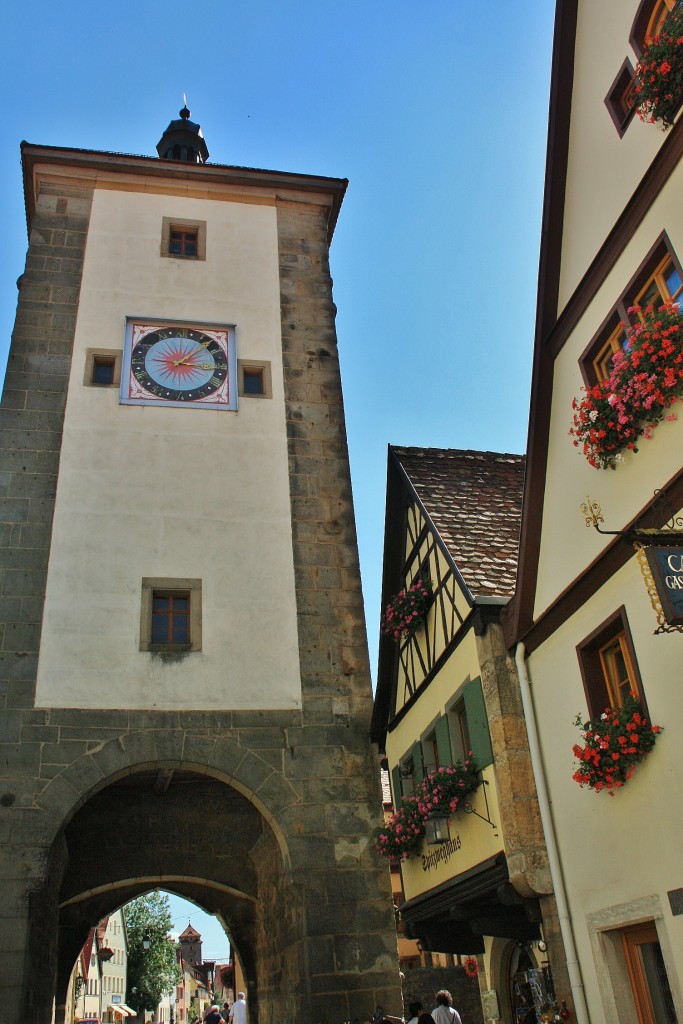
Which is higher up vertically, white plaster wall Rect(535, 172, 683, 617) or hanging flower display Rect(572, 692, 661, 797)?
white plaster wall Rect(535, 172, 683, 617)

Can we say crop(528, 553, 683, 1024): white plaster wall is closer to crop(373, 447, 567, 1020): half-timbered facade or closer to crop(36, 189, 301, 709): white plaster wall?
crop(373, 447, 567, 1020): half-timbered facade

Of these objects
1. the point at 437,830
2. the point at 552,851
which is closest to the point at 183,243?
the point at 437,830

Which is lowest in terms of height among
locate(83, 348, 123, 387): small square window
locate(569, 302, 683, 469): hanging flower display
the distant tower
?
locate(569, 302, 683, 469): hanging flower display

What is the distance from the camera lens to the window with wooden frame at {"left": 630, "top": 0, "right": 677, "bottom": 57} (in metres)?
7.26

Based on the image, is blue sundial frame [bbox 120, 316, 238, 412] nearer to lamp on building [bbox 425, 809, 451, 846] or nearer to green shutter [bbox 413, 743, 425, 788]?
green shutter [bbox 413, 743, 425, 788]

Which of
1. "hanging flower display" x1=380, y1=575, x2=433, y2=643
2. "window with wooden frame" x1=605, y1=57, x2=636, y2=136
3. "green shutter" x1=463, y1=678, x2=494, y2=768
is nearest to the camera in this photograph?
"window with wooden frame" x1=605, y1=57, x2=636, y2=136

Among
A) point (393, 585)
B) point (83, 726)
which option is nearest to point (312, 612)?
point (393, 585)

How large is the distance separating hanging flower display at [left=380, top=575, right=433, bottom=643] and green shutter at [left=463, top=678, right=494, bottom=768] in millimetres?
1617

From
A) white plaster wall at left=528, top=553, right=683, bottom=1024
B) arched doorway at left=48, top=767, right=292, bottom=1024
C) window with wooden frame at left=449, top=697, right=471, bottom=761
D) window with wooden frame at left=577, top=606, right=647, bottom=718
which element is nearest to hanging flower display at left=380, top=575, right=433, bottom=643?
window with wooden frame at left=449, top=697, right=471, bottom=761

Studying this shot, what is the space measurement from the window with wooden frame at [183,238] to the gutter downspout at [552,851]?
8.46 metres

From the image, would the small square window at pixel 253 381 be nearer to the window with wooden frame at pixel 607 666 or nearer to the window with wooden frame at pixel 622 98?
the window with wooden frame at pixel 622 98

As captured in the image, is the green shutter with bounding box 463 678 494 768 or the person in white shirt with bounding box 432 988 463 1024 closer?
the green shutter with bounding box 463 678 494 768

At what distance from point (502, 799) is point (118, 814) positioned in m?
6.47

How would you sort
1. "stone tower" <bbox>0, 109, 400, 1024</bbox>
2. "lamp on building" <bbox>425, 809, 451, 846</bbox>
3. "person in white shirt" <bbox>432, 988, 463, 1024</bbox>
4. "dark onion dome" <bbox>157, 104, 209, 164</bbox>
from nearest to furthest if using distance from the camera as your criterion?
"person in white shirt" <bbox>432, 988, 463, 1024</bbox>, "lamp on building" <bbox>425, 809, 451, 846</bbox>, "stone tower" <bbox>0, 109, 400, 1024</bbox>, "dark onion dome" <bbox>157, 104, 209, 164</bbox>
